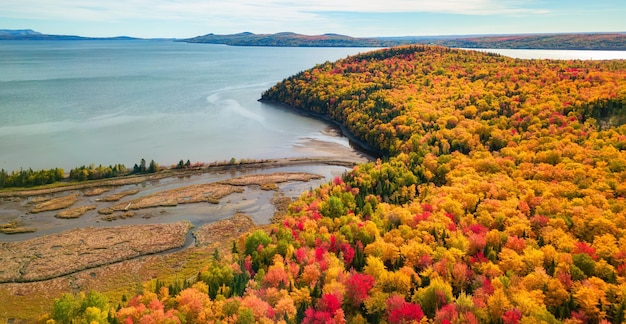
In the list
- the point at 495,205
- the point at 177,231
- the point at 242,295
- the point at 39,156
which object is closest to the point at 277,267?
the point at 242,295

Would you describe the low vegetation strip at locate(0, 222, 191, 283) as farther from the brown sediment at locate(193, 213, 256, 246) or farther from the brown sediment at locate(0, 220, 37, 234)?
the brown sediment at locate(0, 220, 37, 234)

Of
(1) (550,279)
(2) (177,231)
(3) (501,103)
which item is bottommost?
(2) (177,231)

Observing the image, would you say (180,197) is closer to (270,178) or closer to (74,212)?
(74,212)

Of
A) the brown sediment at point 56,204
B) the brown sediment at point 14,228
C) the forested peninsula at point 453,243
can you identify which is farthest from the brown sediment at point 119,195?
the forested peninsula at point 453,243

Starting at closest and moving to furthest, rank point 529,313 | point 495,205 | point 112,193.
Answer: point 529,313 → point 495,205 → point 112,193

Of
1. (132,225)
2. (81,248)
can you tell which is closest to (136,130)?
(132,225)

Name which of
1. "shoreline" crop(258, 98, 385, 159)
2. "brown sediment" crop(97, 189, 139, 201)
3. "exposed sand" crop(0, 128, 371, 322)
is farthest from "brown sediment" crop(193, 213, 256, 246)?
"shoreline" crop(258, 98, 385, 159)

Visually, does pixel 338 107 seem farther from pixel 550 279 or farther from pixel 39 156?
pixel 550 279
